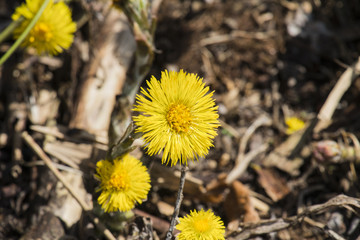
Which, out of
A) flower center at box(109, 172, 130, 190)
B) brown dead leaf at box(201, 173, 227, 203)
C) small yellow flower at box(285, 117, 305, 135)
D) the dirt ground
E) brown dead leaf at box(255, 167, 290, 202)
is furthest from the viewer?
small yellow flower at box(285, 117, 305, 135)

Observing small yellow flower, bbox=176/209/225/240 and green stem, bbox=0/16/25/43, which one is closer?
small yellow flower, bbox=176/209/225/240

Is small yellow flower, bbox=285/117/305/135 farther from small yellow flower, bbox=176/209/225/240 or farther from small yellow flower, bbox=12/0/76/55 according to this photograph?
small yellow flower, bbox=12/0/76/55

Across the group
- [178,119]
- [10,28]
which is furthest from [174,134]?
[10,28]

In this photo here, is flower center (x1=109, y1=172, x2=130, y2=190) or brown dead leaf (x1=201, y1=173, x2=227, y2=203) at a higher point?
brown dead leaf (x1=201, y1=173, x2=227, y2=203)

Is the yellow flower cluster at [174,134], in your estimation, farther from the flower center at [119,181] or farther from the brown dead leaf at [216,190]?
the brown dead leaf at [216,190]

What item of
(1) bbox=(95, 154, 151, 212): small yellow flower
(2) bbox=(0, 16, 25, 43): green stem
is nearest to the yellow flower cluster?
(1) bbox=(95, 154, 151, 212): small yellow flower

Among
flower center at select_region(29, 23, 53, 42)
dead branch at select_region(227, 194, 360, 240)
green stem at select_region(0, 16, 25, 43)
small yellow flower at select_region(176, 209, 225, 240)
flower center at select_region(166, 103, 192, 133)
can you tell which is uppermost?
flower center at select_region(29, 23, 53, 42)
